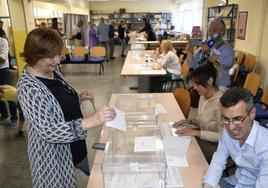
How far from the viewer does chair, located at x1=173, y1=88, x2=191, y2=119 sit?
2.70 metres

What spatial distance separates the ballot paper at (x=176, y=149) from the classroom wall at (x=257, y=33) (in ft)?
14.0

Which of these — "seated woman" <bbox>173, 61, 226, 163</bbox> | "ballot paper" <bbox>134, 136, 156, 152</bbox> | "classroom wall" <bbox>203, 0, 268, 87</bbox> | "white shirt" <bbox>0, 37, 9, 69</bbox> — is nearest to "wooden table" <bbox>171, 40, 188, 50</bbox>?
"classroom wall" <bbox>203, 0, 268, 87</bbox>

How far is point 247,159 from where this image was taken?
1.42 m

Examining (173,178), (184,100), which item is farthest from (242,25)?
(173,178)

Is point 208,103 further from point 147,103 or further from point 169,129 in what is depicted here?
point 147,103

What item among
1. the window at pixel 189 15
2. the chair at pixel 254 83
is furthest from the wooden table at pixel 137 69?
the window at pixel 189 15

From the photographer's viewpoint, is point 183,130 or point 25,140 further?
point 25,140

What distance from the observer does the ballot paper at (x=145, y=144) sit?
1692mm

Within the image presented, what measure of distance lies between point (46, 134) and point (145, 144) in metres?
0.71

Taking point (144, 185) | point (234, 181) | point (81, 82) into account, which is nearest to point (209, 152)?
point (234, 181)

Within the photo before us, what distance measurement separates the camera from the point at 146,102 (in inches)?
109

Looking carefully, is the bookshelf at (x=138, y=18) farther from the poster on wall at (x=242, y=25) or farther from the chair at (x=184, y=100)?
the chair at (x=184, y=100)

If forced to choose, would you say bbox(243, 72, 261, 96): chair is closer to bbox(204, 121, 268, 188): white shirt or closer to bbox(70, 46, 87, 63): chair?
bbox(204, 121, 268, 188): white shirt

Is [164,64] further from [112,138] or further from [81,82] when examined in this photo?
[112,138]
